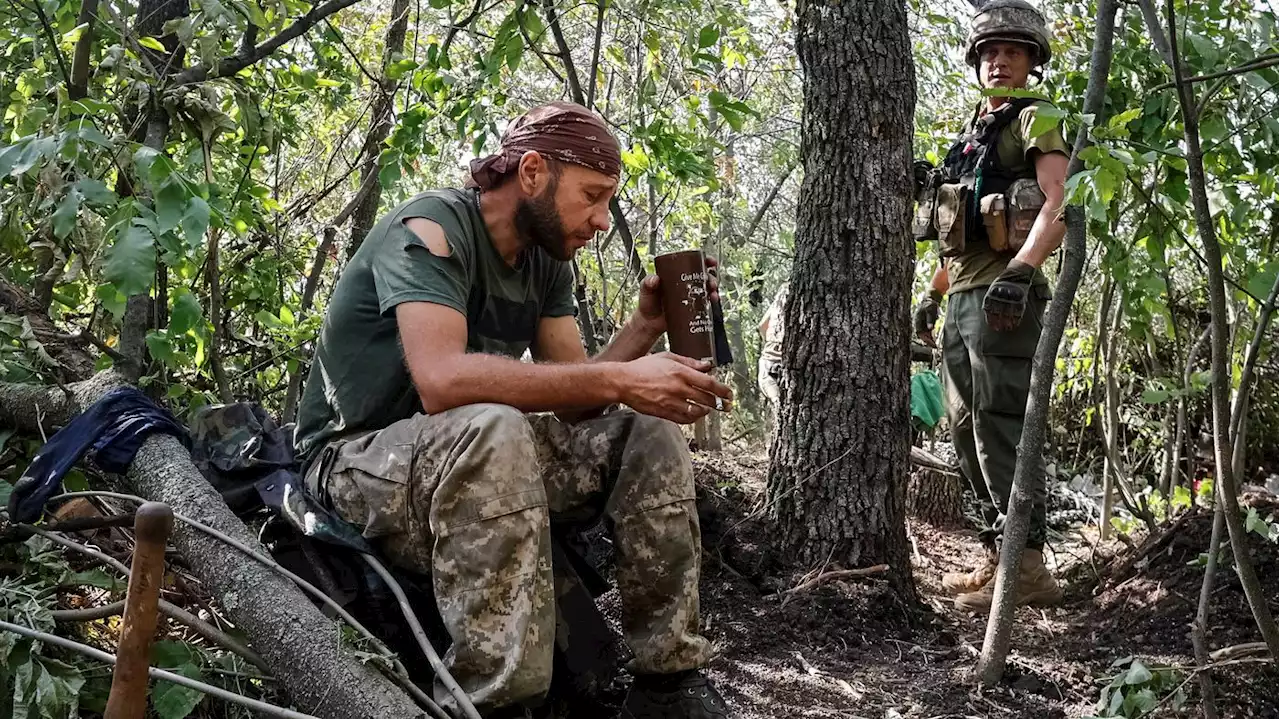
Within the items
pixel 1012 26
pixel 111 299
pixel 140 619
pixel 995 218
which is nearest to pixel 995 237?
pixel 995 218

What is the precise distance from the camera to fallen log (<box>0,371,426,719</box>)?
2039mm

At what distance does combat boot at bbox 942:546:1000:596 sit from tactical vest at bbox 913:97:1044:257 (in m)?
1.30

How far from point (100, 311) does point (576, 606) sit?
6.55ft

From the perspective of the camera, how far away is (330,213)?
7266 mm

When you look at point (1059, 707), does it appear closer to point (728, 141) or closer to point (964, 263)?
point (964, 263)

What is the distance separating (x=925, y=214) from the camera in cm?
450

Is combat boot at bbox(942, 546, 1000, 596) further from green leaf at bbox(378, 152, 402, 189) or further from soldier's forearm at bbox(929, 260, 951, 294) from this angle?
green leaf at bbox(378, 152, 402, 189)

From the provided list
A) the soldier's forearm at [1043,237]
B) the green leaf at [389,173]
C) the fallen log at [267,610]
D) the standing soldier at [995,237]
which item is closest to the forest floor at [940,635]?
the standing soldier at [995,237]

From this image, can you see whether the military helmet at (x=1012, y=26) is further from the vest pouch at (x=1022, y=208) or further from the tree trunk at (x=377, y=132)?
the tree trunk at (x=377, y=132)

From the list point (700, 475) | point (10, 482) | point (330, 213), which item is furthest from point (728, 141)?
point (10, 482)

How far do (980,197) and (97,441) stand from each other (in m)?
3.26

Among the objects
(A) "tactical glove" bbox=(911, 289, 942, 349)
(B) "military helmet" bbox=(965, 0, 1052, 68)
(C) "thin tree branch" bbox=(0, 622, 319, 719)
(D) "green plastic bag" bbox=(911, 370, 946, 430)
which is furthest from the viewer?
(D) "green plastic bag" bbox=(911, 370, 946, 430)

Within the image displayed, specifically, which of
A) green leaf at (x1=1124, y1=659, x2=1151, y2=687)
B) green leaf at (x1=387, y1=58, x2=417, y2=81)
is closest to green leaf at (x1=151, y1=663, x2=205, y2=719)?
green leaf at (x1=1124, y1=659, x2=1151, y2=687)

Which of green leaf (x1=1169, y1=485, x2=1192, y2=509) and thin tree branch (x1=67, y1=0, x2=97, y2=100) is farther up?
thin tree branch (x1=67, y1=0, x2=97, y2=100)
